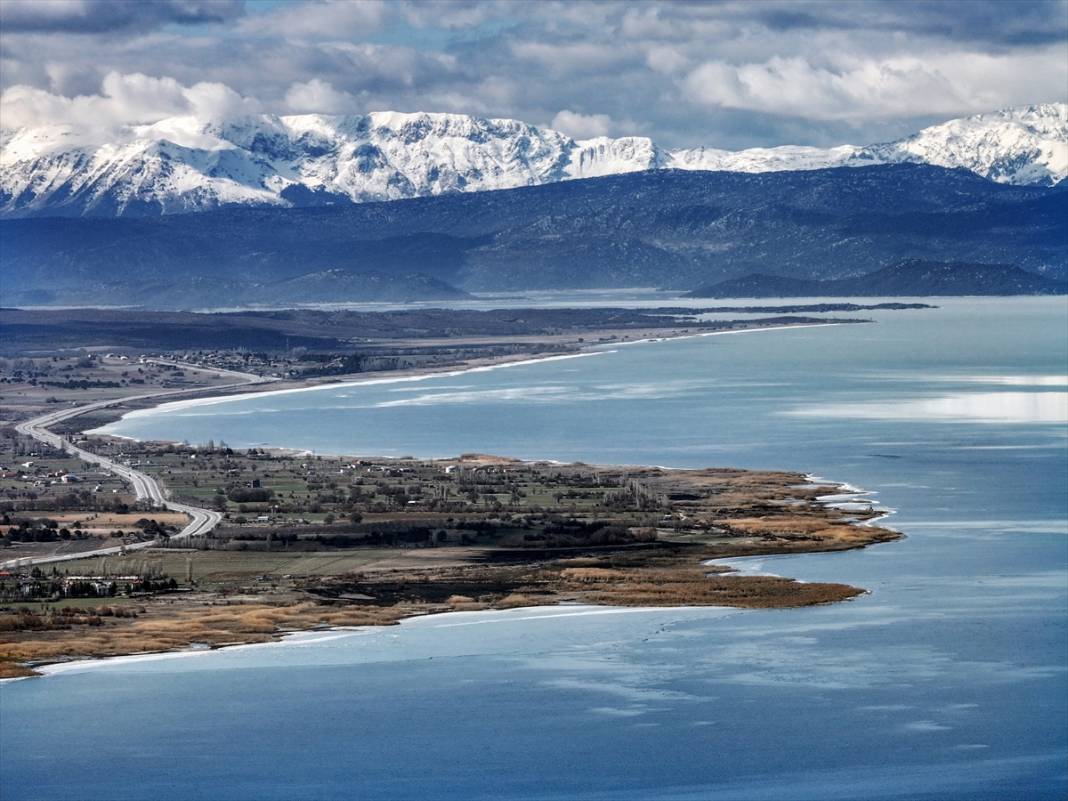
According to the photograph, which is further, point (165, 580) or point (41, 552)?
point (41, 552)

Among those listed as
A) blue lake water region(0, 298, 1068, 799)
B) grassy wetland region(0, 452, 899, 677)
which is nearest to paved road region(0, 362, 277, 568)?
grassy wetland region(0, 452, 899, 677)

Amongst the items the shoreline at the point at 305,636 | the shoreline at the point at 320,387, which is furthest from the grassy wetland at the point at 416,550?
the shoreline at the point at 320,387

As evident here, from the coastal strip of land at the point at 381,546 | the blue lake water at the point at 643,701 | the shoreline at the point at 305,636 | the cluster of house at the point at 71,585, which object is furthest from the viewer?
the cluster of house at the point at 71,585

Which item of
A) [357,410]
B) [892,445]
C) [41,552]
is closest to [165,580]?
[41,552]

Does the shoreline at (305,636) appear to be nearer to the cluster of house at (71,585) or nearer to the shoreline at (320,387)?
the cluster of house at (71,585)

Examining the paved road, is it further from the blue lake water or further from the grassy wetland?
the blue lake water

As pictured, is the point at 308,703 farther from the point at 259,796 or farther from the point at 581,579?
the point at 581,579

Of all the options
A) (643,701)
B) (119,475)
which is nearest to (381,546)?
(119,475)

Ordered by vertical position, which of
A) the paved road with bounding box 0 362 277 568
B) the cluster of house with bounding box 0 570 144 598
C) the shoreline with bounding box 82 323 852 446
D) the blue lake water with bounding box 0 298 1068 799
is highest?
the shoreline with bounding box 82 323 852 446
